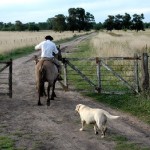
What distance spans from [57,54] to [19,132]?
206 inches

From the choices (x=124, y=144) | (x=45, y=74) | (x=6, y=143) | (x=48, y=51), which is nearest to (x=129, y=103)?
(x=45, y=74)

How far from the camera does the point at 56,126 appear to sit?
36.5 ft

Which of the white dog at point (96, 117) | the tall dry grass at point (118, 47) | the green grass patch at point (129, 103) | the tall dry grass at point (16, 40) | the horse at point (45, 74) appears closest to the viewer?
the white dog at point (96, 117)

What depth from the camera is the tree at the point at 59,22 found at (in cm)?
13225

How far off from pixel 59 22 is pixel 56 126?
123800mm

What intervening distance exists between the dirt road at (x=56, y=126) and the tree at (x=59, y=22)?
386 feet

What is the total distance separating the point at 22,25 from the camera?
144750mm

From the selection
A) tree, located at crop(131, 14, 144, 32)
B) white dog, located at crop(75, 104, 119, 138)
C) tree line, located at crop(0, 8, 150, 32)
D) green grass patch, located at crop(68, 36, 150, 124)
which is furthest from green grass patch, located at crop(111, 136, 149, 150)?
tree, located at crop(131, 14, 144, 32)

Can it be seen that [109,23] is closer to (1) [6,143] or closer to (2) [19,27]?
(2) [19,27]

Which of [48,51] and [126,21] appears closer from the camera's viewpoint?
[48,51]

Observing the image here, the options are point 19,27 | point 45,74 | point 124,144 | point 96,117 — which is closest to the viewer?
point 124,144

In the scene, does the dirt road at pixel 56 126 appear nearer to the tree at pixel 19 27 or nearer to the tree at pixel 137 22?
the tree at pixel 19 27

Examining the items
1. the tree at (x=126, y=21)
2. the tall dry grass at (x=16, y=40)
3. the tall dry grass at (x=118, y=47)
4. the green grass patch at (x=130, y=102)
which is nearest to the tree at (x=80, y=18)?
the tree at (x=126, y=21)

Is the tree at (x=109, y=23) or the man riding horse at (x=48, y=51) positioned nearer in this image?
the man riding horse at (x=48, y=51)
